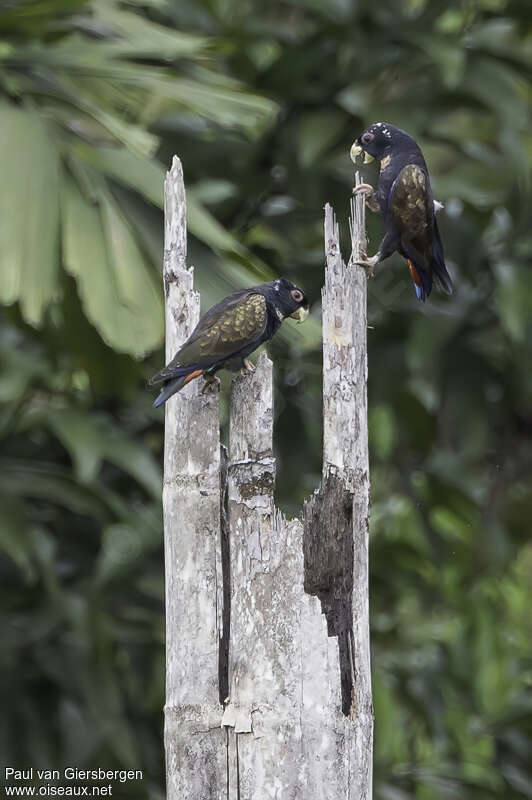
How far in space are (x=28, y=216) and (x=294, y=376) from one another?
224 centimetres

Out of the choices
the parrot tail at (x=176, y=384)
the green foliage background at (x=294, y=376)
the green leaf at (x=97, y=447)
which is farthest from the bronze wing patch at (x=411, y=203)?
the green leaf at (x=97, y=447)

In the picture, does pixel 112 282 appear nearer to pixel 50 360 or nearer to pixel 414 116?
pixel 50 360

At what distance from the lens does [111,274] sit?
12.7 feet

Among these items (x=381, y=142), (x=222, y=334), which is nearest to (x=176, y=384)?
(x=222, y=334)

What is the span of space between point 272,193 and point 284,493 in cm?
136

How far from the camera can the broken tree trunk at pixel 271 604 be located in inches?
104

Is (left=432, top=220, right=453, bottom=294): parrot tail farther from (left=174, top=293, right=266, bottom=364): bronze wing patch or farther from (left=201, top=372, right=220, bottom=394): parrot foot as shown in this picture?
(left=201, top=372, right=220, bottom=394): parrot foot

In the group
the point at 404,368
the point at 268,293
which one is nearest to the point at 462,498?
the point at 404,368

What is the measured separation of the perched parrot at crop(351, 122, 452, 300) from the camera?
9.24 ft

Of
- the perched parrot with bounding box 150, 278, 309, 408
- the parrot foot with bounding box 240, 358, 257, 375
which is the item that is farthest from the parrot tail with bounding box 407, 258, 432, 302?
the parrot foot with bounding box 240, 358, 257, 375

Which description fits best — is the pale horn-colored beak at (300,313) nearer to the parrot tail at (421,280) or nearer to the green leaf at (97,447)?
the parrot tail at (421,280)

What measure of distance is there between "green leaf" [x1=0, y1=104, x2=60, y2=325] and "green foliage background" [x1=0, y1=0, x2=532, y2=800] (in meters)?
0.55

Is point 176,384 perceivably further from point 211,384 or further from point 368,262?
point 368,262

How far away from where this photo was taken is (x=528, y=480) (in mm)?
6793
